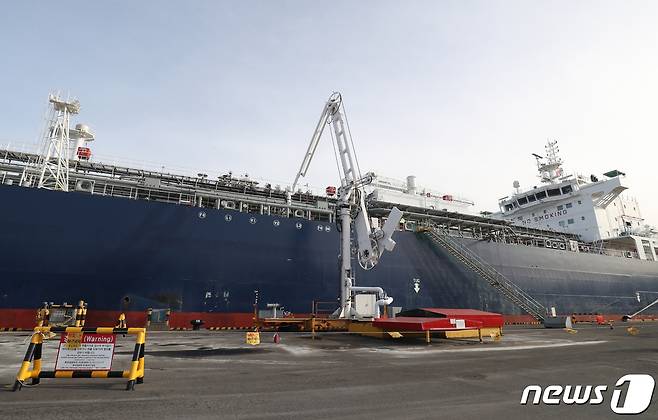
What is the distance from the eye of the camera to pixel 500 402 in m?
4.98

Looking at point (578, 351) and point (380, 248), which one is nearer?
point (578, 351)

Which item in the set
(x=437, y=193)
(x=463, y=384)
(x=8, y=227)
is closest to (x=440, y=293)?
(x=437, y=193)

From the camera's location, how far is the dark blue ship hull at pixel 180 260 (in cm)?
1465

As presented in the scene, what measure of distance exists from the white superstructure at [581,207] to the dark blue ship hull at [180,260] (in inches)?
774

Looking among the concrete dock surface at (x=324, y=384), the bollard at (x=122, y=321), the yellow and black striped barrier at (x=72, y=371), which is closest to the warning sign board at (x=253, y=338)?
the concrete dock surface at (x=324, y=384)

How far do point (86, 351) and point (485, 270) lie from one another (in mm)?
24169

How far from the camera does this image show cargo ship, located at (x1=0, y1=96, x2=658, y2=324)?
49.0 ft

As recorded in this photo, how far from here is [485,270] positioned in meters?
24.7

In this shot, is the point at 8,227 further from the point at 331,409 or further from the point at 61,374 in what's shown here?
the point at 331,409

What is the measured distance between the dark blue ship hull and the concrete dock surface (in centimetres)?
515

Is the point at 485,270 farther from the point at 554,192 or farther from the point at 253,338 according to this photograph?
the point at 554,192

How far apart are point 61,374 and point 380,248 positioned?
14886mm

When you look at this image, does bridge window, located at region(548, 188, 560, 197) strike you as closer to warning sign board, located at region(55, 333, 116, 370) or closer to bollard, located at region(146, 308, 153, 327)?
bollard, located at region(146, 308, 153, 327)

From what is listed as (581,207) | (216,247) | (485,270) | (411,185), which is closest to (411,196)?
(411,185)
